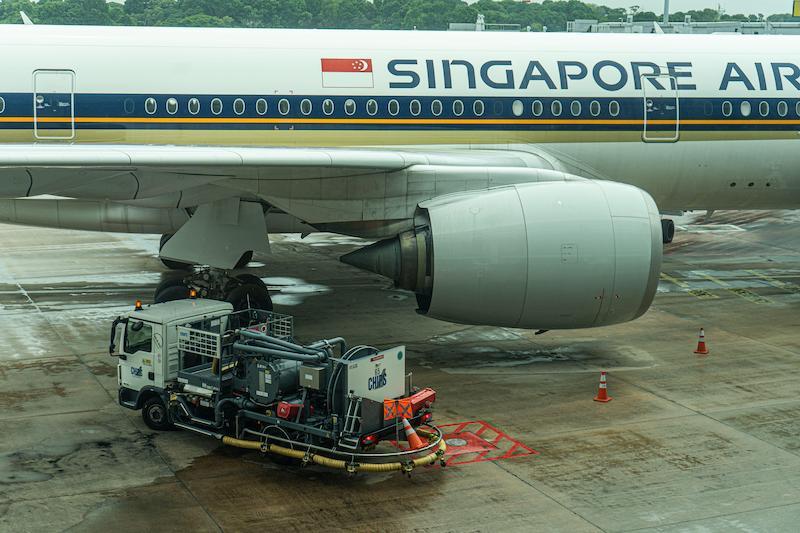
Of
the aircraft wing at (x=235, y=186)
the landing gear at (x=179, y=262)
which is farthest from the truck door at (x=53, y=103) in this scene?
the landing gear at (x=179, y=262)

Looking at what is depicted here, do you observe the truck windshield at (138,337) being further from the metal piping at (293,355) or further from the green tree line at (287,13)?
the green tree line at (287,13)

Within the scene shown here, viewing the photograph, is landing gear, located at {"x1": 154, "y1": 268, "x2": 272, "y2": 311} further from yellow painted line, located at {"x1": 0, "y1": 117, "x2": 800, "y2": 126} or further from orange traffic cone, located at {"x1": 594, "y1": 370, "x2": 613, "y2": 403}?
orange traffic cone, located at {"x1": 594, "y1": 370, "x2": 613, "y2": 403}

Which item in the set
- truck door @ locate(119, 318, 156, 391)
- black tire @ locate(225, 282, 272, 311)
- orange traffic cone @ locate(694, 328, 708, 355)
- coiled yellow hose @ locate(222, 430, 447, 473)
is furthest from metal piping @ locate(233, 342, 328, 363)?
orange traffic cone @ locate(694, 328, 708, 355)

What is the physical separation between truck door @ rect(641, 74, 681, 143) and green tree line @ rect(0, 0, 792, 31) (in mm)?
65195

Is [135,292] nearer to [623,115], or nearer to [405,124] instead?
[405,124]

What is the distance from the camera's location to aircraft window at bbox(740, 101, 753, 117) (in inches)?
751

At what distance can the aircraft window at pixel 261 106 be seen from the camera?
17.5m

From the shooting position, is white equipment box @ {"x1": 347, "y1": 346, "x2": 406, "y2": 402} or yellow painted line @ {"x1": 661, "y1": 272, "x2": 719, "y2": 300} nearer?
white equipment box @ {"x1": 347, "y1": 346, "x2": 406, "y2": 402}

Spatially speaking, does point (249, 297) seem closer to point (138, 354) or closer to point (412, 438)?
point (138, 354)

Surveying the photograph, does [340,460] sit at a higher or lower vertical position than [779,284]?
lower

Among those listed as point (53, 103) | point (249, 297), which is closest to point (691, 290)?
point (249, 297)

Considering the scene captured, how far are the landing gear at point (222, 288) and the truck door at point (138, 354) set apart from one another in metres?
3.55

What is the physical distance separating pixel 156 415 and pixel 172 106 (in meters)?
6.24

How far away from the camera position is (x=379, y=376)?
39.9 ft
